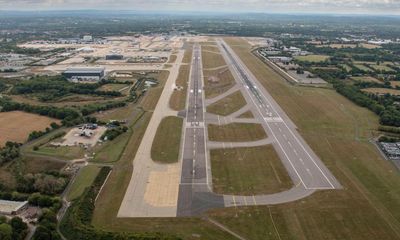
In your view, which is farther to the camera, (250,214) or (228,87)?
(228,87)

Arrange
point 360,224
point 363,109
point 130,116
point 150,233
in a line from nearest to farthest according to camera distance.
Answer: point 150,233, point 360,224, point 130,116, point 363,109

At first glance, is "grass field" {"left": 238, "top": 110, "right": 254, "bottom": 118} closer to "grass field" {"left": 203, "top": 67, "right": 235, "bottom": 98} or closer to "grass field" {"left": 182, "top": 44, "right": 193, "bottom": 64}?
"grass field" {"left": 203, "top": 67, "right": 235, "bottom": 98}

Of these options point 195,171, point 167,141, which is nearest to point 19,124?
point 167,141

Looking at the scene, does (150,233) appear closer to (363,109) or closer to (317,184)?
(317,184)

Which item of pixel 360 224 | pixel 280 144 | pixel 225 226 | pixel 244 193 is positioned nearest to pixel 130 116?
pixel 280 144

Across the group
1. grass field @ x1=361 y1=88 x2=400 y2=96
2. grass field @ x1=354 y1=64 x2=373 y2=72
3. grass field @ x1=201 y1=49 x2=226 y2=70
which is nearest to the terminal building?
grass field @ x1=201 y1=49 x2=226 y2=70

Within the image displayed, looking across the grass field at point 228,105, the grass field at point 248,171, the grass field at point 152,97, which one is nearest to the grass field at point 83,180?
the grass field at point 248,171

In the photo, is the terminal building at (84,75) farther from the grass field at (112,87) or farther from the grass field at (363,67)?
the grass field at (363,67)
